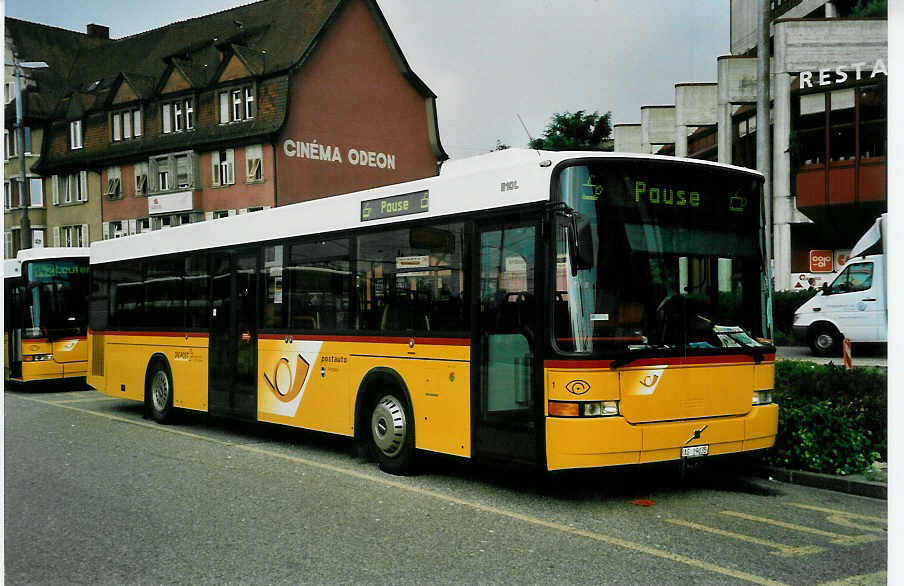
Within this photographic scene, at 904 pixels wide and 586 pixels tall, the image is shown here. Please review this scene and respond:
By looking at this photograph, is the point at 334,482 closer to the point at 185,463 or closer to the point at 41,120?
the point at 185,463

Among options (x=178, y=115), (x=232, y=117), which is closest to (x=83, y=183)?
(x=178, y=115)

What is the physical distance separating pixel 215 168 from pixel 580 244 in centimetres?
4083

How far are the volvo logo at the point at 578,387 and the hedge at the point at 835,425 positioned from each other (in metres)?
2.68

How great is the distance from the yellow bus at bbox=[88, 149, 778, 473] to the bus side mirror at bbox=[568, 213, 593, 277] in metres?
0.01

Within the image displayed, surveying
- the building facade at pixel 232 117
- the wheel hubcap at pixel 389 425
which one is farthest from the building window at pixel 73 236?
the wheel hubcap at pixel 389 425

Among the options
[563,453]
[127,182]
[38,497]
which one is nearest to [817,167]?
[563,453]

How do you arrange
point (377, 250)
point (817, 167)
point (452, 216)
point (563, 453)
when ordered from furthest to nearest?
point (817, 167) < point (377, 250) < point (452, 216) < point (563, 453)

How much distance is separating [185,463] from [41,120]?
45584mm

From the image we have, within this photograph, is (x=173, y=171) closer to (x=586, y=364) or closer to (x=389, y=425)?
(x=389, y=425)

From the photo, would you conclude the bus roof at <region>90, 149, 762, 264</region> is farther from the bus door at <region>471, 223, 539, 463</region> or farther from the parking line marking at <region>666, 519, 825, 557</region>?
the parking line marking at <region>666, 519, 825, 557</region>

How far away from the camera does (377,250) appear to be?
1043 centimetres

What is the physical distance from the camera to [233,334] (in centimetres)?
1318

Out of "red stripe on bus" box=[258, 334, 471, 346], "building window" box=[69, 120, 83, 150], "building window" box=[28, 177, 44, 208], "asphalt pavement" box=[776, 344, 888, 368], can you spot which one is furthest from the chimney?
"building window" box=[28, 177, 44, 208]

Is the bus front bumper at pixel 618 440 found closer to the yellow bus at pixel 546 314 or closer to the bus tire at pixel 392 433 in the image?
the yellow bus at pixel 546 314
